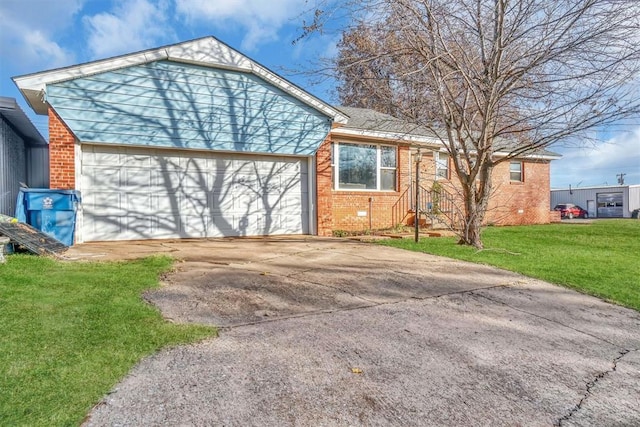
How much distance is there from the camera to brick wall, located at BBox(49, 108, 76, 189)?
25.5ft

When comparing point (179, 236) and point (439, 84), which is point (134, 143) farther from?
point (439, 84)

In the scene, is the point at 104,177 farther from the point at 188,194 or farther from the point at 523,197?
the point at 523,197

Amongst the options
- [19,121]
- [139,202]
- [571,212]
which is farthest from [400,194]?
[571,212]

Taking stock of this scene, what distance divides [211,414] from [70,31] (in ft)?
46.4

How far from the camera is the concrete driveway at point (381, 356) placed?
223cm

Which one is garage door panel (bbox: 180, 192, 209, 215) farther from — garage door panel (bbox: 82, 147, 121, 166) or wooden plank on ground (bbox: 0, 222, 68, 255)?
wooden plank on ground (bbox: 0, 222, 68, 255)

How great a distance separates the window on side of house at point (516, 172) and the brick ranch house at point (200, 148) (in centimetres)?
784

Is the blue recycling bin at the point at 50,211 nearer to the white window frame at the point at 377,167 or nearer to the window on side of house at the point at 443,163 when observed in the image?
the white window frame at the point at 377,167

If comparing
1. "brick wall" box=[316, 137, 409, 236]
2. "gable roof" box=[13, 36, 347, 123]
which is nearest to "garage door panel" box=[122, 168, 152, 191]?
"gable roof" box=[13, 36, 347, 123]

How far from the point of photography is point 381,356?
298 cm

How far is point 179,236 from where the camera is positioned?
30.5ft

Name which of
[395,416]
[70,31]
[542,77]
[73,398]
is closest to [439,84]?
[542,77]

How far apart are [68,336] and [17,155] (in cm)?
1045

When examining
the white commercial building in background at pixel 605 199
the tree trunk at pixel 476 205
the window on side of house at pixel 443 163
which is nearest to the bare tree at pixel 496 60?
the tree trunk at pixel 476 205
